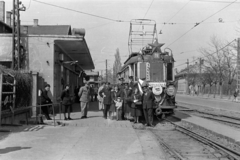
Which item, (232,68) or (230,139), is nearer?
(230,139)

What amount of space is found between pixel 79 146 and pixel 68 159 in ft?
4.50

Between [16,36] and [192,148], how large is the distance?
11699 mm

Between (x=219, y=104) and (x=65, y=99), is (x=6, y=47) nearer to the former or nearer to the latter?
(x=65, y=99)

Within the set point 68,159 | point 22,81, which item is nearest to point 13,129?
point 22,81

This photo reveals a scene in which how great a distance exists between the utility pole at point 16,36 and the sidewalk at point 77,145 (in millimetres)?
6265

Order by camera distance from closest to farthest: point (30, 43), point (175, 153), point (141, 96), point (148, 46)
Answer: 1. point (175, 153)
2. point (141, 96)
3. point (148, 46)
4. point (30, 43)

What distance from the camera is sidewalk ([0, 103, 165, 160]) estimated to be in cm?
681

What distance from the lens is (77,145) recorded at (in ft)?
26.1

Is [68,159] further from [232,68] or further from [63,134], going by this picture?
[232,68]

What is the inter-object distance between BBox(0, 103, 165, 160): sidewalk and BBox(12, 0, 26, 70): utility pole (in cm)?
626

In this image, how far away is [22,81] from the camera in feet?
43.3

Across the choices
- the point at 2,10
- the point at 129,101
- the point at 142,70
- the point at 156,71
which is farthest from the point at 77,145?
the point at 2,10

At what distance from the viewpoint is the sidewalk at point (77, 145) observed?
681 cm

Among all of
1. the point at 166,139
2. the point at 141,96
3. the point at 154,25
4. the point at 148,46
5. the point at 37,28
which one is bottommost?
the point at 166,139
